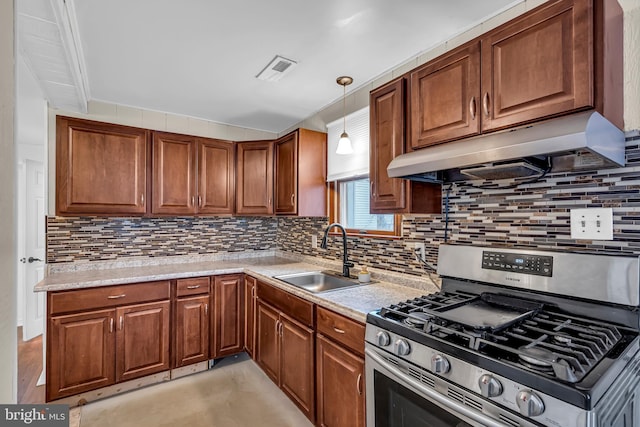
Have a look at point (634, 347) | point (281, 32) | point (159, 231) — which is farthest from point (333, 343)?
point (159, 231)

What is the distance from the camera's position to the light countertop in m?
1.78

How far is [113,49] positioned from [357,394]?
248 cm

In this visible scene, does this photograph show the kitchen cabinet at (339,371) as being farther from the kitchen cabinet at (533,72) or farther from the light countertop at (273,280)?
the kitchen cabinet at (533,72)

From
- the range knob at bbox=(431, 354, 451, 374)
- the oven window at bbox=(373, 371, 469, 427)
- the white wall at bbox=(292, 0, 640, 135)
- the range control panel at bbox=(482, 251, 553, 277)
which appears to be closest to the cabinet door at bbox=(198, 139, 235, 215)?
the white wall at bbox=(292, 0, 640, 135)

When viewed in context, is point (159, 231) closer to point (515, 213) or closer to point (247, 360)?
point (247, 360)

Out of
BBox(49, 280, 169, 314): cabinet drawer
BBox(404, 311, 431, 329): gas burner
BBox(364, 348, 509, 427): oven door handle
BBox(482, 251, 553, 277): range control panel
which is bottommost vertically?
BBox(364, 348, 509, 427): oven door handle

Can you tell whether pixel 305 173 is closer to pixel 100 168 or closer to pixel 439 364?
pixel 100 168

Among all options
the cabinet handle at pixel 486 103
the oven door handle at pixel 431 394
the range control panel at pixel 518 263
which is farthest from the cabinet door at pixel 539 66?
the oven door handle at pixel 431 394

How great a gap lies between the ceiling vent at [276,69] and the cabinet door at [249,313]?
1627 mm

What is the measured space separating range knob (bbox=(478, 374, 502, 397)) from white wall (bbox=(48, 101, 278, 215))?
3120 millimetres

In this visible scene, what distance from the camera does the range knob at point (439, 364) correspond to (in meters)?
1.11

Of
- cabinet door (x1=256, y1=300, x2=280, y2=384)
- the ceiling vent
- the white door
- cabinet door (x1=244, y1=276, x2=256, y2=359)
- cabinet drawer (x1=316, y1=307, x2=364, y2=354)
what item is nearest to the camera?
cabinet drawer (x1=316, y1=307, x2=364, y2=354)

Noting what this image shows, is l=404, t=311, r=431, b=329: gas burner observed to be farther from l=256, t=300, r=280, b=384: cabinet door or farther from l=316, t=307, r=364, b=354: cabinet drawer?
l=256, t=300, r=280, b=384: cabinet door

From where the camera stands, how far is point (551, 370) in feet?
2.95
